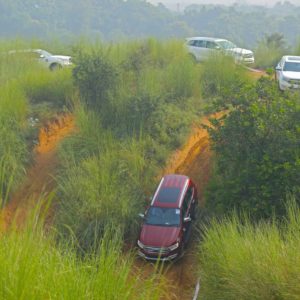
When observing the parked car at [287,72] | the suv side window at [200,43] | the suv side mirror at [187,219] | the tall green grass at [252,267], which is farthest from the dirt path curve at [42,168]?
the suv side window at [200,43]

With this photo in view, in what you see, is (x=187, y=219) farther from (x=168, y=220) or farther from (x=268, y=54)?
(x=268, y=54)

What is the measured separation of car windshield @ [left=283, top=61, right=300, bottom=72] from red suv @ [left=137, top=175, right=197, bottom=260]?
23.9 ft

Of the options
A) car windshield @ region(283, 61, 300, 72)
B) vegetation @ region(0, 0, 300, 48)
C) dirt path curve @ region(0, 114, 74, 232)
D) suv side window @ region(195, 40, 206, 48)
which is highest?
car windshield @ region(283, 61, 300, 72)

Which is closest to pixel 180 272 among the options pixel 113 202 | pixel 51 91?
pixel 113 202

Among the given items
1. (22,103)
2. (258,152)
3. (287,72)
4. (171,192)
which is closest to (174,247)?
(171,192)

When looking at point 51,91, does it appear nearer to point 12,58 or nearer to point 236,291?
point 12,58

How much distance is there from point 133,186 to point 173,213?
1.49 m

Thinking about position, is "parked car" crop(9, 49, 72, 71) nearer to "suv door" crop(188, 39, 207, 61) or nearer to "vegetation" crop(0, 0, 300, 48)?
"suv door" crop(188, 39, 207, 61)

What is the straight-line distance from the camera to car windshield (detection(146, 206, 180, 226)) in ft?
36.8

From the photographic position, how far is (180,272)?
10648 mm

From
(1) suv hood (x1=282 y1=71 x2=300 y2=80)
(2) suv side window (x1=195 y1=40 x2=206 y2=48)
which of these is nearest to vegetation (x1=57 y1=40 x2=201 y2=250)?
(1) suv hood (x1=282 y1=71 x2=300 y2=80)

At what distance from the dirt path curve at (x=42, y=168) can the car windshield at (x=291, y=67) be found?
8.02 meters

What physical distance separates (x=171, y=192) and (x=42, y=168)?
5.06 m

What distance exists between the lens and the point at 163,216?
11.3 meters
